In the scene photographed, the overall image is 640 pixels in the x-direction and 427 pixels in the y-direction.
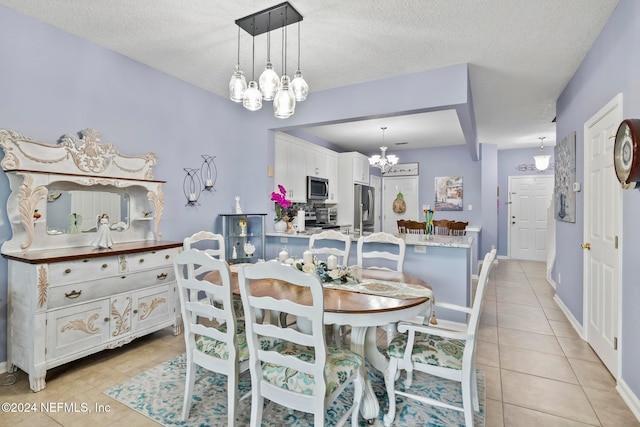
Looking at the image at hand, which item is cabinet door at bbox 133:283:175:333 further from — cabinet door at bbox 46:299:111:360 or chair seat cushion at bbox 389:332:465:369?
chair seat cushion at bbox 389:332:465:369

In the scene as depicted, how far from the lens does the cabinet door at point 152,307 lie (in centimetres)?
277

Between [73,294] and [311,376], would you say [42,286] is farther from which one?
[311,376]

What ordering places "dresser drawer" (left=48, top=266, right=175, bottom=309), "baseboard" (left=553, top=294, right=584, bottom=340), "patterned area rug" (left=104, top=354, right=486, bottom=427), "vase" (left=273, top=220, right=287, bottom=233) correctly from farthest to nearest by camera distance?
"vase" (left=273, top=220, right=287, bottom=233)
"baseboard" (left=553, top=294, right=584, bottom=340)
"dresser drawer" (left=48, top=266, right=175, bottom=309)
"patterned area rug" (left=104, top=354, right=486, bottom=427)

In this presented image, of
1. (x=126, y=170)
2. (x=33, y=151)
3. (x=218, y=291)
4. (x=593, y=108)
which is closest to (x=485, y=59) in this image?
(x=593, y=108)

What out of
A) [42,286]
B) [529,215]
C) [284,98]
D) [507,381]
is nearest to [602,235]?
[507,381]

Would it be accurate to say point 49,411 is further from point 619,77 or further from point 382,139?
point 382,139

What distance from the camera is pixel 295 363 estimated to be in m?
1.47

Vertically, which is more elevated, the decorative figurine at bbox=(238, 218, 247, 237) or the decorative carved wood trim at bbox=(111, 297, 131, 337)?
the decorative figurine at bbox=(238, 218, 247, 237)

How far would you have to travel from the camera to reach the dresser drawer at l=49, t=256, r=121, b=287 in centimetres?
227

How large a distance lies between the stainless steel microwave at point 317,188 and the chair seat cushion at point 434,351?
372 cm

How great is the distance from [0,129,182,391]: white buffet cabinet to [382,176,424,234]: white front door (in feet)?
18.6

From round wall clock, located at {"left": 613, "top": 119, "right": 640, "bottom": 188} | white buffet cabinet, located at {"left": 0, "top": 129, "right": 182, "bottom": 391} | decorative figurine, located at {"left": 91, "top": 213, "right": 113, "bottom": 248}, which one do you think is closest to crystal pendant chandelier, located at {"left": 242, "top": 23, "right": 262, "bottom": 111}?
white buffet cabinet, located at {"left": 0, "top": 129, "right": 182, "bottom": 391}

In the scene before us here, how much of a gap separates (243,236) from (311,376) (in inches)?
110

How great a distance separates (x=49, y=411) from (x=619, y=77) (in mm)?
4368
